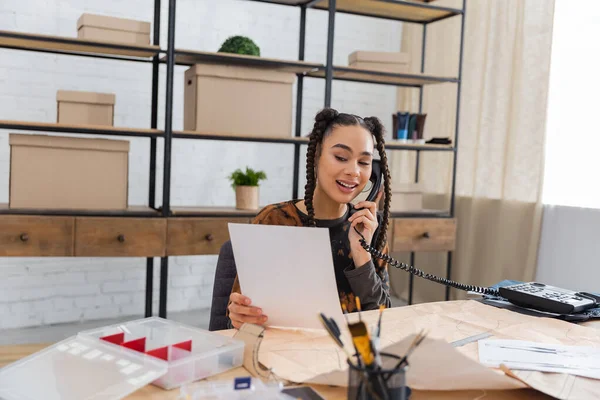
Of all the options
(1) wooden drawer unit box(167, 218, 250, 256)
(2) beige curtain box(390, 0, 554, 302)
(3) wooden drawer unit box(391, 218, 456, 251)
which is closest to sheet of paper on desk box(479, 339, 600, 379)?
(1) wooden drawer unit box(167, 218, 250, 256)

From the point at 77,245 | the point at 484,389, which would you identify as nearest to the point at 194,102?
the point at 77,245

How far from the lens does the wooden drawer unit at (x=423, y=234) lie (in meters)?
3.14

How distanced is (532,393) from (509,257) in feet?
8.37

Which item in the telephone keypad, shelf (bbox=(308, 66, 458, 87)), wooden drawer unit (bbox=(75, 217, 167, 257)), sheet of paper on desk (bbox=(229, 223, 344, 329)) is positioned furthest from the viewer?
shelf (bbox=(308, 66, 458, 87))

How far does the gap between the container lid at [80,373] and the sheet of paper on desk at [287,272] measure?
320mm

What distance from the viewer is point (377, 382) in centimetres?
67

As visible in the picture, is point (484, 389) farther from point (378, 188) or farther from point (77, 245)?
point (77, 245)

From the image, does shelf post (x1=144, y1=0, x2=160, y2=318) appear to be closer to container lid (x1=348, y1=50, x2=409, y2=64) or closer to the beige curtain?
container lid (x1=348, y1=50, x2=409, y2=64)

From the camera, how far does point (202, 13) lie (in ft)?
11.7

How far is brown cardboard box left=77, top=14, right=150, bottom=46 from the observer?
→ 2568 mm

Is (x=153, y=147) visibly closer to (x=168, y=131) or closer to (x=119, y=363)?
(x=168, y=131)

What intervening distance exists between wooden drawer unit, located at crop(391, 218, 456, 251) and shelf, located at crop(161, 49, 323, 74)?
938 mm

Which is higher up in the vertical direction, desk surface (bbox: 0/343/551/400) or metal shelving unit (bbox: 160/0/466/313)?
metal shelving unit (bbox: 160/0/466/313)

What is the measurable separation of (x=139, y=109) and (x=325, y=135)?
214 cm
